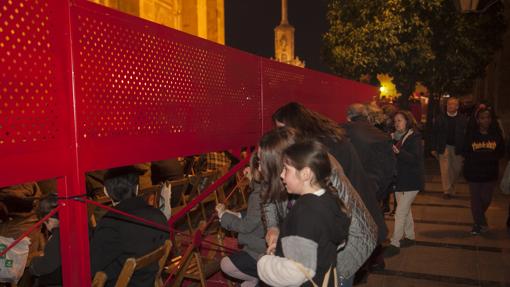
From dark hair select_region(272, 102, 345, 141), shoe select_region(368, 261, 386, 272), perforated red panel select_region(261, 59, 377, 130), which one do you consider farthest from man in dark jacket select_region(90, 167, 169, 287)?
shoe select_region(368, 261, 386, 272)

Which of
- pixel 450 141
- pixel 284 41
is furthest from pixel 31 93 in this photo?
pixel 284 41

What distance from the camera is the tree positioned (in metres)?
12.9

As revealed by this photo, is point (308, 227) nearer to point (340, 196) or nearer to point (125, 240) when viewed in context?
point (340, 196)

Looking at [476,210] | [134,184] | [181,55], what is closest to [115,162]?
[134,184]

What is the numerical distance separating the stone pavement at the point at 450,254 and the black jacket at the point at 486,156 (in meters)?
0.91

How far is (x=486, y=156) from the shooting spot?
19.8 feet

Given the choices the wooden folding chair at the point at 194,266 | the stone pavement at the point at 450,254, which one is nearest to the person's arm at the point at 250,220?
the wooden folding chair at the point at 194,266

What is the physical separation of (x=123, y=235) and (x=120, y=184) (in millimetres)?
395

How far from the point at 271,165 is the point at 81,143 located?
39.0 inches

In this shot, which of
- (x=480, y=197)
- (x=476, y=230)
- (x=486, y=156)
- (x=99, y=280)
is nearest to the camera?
(x=99, y=280)

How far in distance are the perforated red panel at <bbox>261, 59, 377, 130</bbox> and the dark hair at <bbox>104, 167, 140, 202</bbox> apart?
63.4 inches

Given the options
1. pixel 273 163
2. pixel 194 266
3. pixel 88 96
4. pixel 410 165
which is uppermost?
pixel 88 96

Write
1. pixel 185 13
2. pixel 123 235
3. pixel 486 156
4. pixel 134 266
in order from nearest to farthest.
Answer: pixel 134 266 → pixel 123 235 → pixel 486 156 → pixel 185 13

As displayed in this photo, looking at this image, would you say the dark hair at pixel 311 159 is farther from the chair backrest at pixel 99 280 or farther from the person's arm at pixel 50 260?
the person's arm at pixel 50 260
